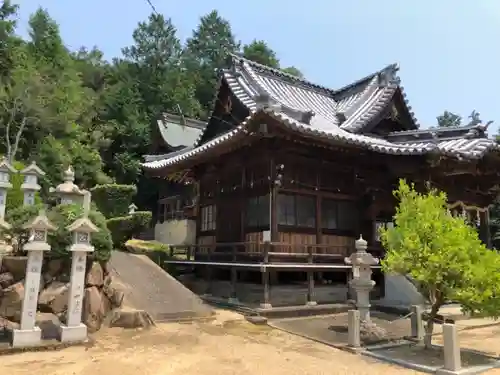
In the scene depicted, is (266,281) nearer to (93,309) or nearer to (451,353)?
(93,309)

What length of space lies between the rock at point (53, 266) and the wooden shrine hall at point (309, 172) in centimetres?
579

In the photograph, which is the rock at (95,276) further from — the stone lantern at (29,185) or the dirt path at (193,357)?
the stone lantern at (29,185)

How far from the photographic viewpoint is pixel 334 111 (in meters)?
21.7

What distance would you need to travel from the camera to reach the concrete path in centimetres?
1233

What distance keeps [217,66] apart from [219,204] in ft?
171

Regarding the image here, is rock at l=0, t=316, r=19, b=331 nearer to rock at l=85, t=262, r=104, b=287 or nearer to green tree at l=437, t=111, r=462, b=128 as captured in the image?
rock at l=85, t=262, r=104, b=287

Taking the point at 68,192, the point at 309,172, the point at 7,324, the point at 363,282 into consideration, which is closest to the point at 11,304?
the point at 7,324

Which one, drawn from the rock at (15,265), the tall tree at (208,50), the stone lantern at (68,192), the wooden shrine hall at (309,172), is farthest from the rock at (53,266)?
the tall tree at (208,50)

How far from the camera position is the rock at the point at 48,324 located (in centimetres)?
917

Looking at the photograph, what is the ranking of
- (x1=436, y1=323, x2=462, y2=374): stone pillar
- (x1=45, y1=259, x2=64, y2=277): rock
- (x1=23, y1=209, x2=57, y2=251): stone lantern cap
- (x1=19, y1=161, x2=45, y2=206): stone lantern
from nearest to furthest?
(x1=436, y1=323, x2=462, y2=374): stone pillar
(x1=23, y1=209, x2=57, y2=251): stone lantern cap
(x1=45, y1=259, x2=64, y2=277): rock
(x1=19, y1=161, x2=45, y2=206): stone lantern

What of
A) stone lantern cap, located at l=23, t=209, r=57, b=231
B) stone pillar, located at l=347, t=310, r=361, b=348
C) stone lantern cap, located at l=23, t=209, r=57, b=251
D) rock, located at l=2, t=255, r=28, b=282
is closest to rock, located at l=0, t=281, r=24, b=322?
rock, located at l=2, t=255, r=28, b=282

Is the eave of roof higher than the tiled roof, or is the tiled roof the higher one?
the tiled roof

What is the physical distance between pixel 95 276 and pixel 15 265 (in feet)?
6.17

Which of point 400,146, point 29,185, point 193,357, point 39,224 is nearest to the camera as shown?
point 193,357
